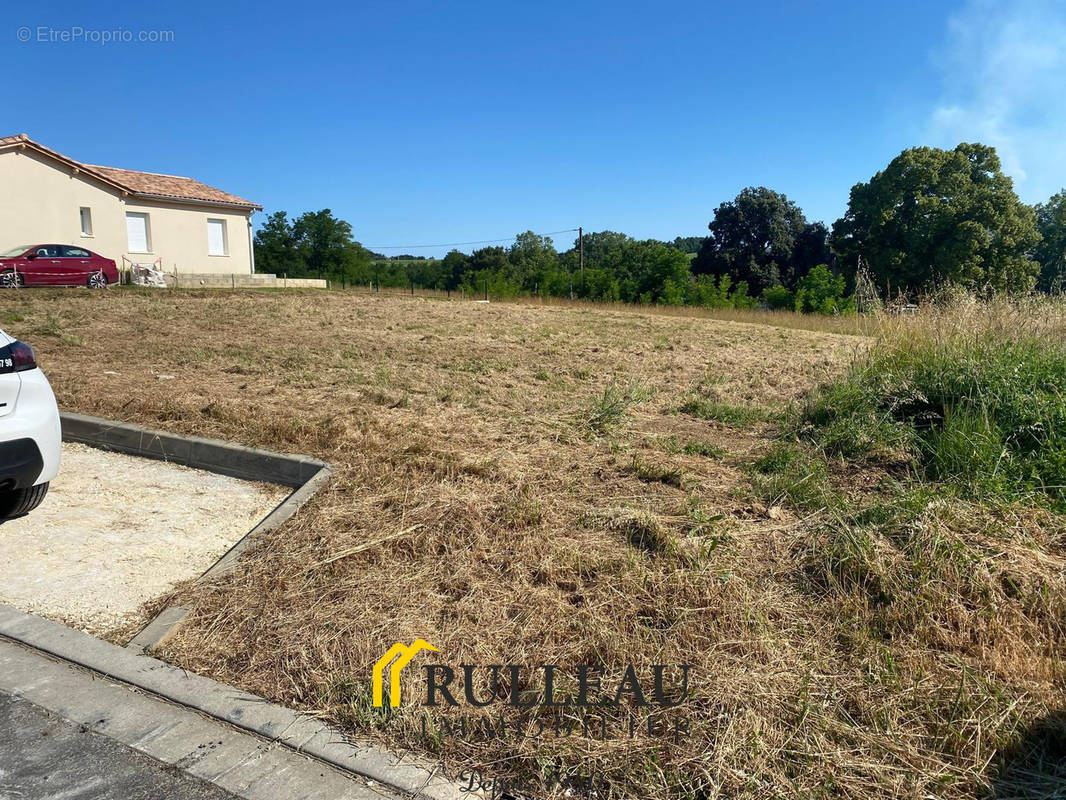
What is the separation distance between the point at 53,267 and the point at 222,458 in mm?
20116

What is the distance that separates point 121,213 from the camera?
2572 centimetres

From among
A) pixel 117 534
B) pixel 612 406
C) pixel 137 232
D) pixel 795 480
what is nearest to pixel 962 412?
pixel 795 480

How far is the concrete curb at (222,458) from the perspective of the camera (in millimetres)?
4117

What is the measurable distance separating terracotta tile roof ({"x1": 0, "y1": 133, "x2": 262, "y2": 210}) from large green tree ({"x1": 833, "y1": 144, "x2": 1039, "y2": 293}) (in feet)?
98.8

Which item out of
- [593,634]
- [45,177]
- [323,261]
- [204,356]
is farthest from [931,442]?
[323,261]

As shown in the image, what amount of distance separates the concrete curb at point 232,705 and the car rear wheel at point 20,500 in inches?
40.7

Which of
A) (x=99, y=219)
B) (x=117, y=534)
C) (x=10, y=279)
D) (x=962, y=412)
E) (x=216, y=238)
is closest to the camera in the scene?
(x=117, y=534)

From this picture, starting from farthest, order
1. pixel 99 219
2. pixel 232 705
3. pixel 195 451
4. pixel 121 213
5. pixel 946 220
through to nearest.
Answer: pixel 946 220 → pixel 121 213 → pixel 99 219 → pixel 195 451 → pixel 232 705

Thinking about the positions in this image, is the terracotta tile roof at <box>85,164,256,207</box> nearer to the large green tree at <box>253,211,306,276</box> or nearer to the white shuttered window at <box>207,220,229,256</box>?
the white shuttered window at <box>207,220,229,256</box>

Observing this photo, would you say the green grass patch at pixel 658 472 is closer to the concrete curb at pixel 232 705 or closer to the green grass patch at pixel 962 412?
the green grass patch at pixel 962 412

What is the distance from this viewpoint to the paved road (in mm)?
2246

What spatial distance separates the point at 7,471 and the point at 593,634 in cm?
320

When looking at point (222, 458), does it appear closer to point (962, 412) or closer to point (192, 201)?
point (962, 412)

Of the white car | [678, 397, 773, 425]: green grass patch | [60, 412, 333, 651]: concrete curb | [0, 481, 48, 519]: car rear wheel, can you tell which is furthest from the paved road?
[678, 397, 773, 425]: green grass patch
